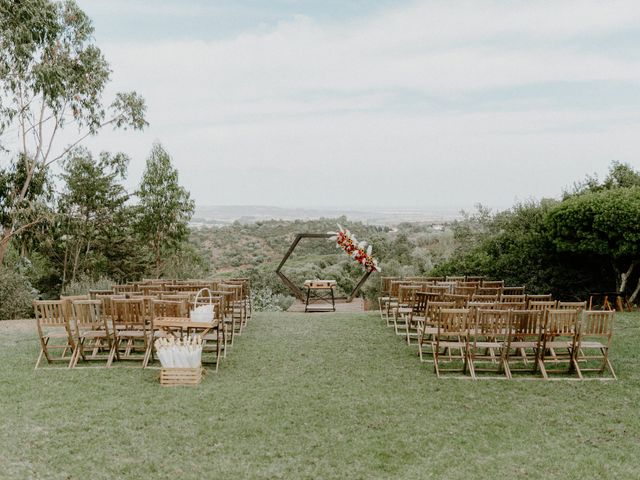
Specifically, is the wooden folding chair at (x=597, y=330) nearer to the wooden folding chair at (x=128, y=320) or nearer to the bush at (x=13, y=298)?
the wooden folding chair at (x=128, y=320)

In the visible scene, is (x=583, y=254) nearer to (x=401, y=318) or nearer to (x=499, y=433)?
(x=401, y=318)

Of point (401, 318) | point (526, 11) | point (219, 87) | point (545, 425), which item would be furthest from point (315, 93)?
point (545, 425)

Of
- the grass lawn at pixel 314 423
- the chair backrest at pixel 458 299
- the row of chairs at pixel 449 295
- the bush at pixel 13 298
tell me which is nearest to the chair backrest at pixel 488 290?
the row of chairs at pixel 449 295

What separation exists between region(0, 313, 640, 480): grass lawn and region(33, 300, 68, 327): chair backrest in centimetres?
63

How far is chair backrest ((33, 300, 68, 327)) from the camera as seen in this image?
25.8ft

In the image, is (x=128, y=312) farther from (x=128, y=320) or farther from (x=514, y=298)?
(x=514, y=298)

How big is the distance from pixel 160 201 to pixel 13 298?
702cm

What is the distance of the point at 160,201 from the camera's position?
69.0 ft

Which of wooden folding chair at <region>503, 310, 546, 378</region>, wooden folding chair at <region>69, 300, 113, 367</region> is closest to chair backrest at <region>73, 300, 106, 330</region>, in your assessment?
wooden folding chair at <region>69, 300, 113, 367</region>

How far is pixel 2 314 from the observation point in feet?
48.1

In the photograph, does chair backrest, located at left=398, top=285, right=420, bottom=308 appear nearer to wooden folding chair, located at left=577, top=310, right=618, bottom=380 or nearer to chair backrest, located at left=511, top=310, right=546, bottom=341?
chair backrest, located at left=511, top=310, right=546, bottom=341

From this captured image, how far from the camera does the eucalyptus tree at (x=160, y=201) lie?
20.9 metres

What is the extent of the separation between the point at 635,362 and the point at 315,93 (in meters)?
21.5

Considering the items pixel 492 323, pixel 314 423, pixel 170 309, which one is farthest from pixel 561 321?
pixel 170 309
